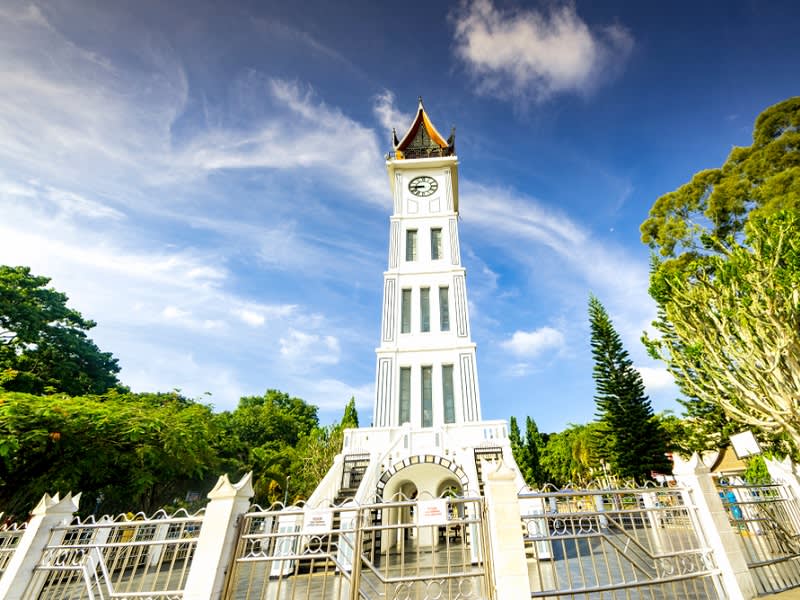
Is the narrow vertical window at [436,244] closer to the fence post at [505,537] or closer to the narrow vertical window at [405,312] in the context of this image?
the narrow vertical window at [405,312]

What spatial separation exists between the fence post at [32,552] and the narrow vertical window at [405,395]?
10.3m

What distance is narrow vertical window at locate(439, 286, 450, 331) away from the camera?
15.8 m

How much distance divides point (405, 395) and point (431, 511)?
34.9ft

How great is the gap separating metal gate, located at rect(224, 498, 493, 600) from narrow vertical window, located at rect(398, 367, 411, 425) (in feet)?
12.2

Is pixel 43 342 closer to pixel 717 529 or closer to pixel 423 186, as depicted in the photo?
pixel 423 186

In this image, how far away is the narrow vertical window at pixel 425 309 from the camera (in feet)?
52.2

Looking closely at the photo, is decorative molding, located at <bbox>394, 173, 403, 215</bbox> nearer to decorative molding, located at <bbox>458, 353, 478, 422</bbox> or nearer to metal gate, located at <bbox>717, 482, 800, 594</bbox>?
decorative molding, located at <bbox>458, 353, 478, 422</bbox>

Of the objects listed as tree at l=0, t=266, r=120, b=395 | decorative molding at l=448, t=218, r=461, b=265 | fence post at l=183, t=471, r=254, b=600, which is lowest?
fence post at l=183, t=471, r=254, b=600

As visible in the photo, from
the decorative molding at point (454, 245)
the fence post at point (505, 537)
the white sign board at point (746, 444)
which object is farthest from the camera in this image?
the decorative molding at point (454, 245)

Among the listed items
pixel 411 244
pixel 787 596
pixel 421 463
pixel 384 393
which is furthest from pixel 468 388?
pixel 787 596

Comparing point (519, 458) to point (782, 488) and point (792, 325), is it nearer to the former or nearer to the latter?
point (792, 325)

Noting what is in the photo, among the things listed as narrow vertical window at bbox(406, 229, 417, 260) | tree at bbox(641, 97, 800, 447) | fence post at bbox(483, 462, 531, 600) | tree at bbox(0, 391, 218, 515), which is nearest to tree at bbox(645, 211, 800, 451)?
tree at bbox(641, 97, 800, 447)

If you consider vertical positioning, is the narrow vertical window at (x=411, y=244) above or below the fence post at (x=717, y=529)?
above

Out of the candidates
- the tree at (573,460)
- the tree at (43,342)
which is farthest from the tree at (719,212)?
the tree at (43,342)
